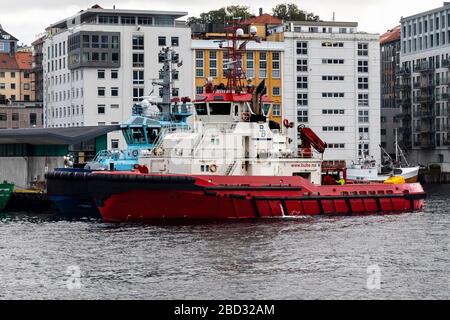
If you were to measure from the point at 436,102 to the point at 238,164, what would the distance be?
79931mm

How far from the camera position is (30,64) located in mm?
172625

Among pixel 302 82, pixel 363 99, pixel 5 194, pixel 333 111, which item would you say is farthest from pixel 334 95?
pixel 5 194

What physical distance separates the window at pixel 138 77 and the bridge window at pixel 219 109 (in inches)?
1881

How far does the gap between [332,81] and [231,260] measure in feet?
246

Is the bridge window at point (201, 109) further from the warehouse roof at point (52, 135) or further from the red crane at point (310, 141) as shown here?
the warehouse roof at point (52, 135)

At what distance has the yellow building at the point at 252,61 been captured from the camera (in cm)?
11069

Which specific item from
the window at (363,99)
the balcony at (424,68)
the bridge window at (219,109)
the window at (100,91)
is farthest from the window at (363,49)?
the bridge window at (219,109)

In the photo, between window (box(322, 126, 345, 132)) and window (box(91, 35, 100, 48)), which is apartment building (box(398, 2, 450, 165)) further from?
window (box(91, 35, 100, 48))

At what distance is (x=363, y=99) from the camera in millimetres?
116562

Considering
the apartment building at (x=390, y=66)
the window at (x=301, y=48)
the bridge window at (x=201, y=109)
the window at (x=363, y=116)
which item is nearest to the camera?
the bridge window at (x=201, y=109)

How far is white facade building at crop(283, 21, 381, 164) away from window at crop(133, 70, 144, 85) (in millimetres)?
15505
